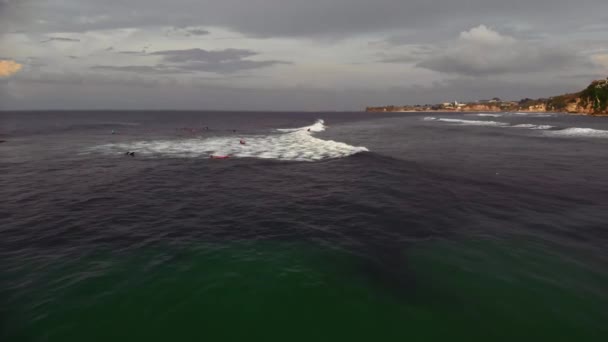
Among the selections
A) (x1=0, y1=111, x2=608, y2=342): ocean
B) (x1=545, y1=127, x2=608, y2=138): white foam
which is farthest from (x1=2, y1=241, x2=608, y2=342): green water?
(x1=545, y1=127, x2=608, y2=138): white foam

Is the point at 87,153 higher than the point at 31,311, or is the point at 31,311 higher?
the point at 87,153

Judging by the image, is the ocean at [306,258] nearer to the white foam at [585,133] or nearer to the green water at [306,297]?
the green water at [306,297]

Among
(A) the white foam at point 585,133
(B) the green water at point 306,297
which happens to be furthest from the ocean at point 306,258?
(A) the white foam at point 585,133

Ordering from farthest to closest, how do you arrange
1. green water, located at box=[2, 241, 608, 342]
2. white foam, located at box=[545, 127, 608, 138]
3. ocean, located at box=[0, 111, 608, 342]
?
white foam, located at box=[545, 127, 608, 138], ocean, located at box=[0, 111, 608, 342], green water, located at box=[2, 241, 608, 342]

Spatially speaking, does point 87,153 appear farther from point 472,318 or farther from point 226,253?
point 472,318

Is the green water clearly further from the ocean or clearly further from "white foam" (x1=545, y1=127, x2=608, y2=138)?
"white foam" (x1=545, y1=127, x2=608, y2=138)

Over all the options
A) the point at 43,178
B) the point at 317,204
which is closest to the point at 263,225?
the point at 317,204
